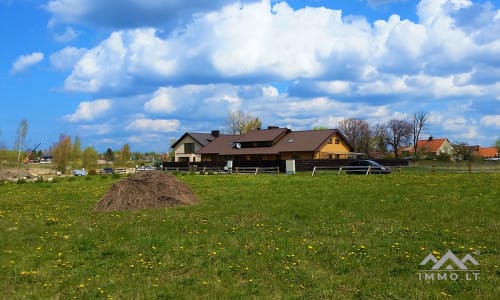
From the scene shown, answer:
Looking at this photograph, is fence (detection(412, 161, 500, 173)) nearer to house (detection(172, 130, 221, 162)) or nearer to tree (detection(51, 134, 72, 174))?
house (detection(172, 130, 221, 162))

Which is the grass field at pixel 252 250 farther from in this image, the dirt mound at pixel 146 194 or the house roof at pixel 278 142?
the house roof at pixel 278 142

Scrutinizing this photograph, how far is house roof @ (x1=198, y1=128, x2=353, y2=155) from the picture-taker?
220 feet

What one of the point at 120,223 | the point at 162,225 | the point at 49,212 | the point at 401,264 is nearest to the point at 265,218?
the point at 162,225

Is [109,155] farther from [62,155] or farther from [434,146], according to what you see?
[434,146]

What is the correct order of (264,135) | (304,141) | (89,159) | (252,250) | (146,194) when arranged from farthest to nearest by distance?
(89,159) < (264,135) < (304,141) < (146,194) < (252,250)

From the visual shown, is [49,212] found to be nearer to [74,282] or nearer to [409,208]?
[74,282]

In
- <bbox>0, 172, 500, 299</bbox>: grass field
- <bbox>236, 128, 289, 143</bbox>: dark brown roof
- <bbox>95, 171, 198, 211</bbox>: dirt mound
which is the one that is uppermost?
<bbox>236, 128, 289, 143</bbox>: dark brown roof

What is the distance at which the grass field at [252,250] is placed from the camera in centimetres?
720

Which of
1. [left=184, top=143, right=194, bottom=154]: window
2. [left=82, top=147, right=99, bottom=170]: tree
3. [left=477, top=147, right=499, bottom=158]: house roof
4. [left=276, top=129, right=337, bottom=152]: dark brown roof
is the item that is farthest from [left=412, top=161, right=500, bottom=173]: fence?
[left=477, top=147, right=499, bottom=158]: house roof

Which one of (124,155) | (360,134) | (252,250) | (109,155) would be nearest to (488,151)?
(360,134)

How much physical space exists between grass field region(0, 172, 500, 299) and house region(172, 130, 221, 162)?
239ft

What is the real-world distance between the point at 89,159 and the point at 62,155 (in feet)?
32.0

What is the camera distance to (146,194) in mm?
17359

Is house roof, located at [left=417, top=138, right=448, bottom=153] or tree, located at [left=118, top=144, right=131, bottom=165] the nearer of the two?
tree, located at [left=118, top=144, right=131, bottom=165]
